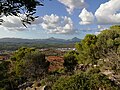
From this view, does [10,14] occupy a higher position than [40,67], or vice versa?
[10,14]

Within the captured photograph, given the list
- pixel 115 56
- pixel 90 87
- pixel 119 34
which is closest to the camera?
pixel 90 87

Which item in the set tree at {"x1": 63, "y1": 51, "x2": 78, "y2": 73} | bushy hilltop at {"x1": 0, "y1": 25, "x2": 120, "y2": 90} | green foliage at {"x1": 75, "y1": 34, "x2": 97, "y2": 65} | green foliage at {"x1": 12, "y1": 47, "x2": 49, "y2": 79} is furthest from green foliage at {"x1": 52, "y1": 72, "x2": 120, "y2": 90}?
tree at {"x1": 63, "y1": 51, "x2": 78, "y2": 73}

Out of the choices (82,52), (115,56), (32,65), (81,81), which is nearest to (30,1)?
(81,81)

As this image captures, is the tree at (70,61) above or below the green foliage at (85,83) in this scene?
below

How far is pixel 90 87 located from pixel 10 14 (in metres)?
12.9

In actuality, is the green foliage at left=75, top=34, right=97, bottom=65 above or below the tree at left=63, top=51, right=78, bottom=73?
above

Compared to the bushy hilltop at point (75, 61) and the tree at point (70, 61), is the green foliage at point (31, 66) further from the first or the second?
the tree at point (70, 61)

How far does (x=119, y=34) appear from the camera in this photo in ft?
145

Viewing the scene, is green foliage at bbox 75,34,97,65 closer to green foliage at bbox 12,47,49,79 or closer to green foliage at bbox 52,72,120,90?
green foliage at bbox 12,47,49,79

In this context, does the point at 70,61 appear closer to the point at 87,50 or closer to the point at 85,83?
the point at 87,50

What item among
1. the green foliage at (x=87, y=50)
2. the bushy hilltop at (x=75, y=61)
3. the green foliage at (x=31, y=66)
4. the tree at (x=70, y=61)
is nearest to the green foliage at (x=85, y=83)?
the bushy hilltop at (x=75, y=61)

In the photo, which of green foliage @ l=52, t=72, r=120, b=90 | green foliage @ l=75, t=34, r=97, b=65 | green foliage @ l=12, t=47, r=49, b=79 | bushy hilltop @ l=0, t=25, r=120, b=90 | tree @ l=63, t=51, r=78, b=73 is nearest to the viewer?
green foliage @ l=52, t=72, r=120, b=90

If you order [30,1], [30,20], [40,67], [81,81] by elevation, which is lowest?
[40,67]

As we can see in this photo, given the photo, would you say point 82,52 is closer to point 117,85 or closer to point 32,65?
point 32,65
